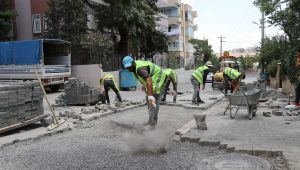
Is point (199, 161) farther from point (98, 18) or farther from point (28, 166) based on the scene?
point (98, 18)

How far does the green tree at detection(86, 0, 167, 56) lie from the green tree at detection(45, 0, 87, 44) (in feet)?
8.53

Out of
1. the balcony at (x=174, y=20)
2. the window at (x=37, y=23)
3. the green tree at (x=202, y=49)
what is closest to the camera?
the window at (x=37, y=23)

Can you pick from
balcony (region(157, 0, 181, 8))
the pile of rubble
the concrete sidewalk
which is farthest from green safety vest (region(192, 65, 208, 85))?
balcony (region(157, 0, 181, 8))

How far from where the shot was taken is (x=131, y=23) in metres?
29.3

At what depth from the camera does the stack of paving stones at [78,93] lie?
14781 millimetres

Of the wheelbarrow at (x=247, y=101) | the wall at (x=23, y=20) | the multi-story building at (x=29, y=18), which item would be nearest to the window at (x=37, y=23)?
the multi-story building at (x=29, y=18)

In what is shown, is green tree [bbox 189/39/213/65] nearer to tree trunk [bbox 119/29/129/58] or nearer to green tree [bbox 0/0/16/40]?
tree trunk [bbox 119/29/129/58]

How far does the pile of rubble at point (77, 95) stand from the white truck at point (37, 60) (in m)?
6.24

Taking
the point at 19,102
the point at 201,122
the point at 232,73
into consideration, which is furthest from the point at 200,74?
the point at 19,102

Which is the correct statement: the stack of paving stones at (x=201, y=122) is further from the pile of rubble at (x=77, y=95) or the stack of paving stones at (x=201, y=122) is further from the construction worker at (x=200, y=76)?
the pile of rubble at (x=77, y=95)

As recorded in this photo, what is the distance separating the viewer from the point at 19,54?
2253 centimetres

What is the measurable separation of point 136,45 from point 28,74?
38.0 feet

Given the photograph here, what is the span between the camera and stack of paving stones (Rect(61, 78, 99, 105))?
48.5 feet

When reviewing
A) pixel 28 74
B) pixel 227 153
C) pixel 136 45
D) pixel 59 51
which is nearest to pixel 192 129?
pixel 227 153
